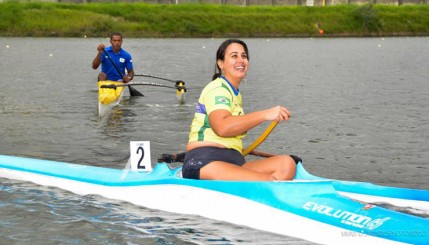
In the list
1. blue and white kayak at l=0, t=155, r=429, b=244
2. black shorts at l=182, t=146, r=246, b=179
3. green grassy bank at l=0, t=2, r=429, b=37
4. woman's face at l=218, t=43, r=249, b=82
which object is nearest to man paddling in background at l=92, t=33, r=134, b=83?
blue and white kayak at l=0, t=155, r=429, b=244

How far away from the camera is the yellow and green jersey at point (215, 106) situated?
7.73 meters

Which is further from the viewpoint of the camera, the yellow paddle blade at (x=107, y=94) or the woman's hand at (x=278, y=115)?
the yellow paddle blade at (x=107, y=94)

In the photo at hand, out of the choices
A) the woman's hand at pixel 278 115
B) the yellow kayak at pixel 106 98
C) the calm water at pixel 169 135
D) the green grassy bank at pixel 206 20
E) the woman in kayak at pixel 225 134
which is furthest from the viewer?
the green grassy bank at pixel 206 20

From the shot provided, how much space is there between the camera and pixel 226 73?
26.1 ft

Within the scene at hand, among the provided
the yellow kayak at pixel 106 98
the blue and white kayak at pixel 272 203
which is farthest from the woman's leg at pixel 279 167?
the yellow kayak at pixel 106 98

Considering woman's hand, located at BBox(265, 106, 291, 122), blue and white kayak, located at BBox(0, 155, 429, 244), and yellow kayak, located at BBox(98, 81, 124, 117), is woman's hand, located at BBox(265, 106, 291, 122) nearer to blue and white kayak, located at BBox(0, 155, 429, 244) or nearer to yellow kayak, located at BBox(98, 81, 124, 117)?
blue and white kayak, located at BBox(0, 155, 429, 244)

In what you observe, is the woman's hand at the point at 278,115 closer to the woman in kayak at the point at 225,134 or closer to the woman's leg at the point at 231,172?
the woman in kayak at the point at 225,134

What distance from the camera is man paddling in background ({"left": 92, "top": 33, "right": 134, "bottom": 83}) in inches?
754

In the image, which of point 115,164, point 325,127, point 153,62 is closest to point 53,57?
point 153,62

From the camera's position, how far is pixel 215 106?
25.2ft

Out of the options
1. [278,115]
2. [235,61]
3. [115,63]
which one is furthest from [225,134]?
[115,63]

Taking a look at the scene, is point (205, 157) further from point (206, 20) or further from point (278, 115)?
point (206, 20)

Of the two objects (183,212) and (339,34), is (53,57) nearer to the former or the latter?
(183,212)

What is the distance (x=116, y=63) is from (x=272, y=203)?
40.7 feet
